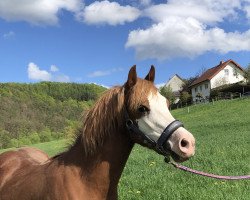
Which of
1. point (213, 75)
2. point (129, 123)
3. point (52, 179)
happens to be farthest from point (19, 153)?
point (213, 75)

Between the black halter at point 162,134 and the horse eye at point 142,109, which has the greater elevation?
the horse eye at point 142,109

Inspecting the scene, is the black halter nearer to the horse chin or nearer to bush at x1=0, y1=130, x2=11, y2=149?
the horse chin

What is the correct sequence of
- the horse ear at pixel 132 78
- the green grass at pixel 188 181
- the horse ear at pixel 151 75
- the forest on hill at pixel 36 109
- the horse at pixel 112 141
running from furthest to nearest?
the forest on hill at pixel 36 109 < the green grass at pixel 188 181 < the horse ear at pixel 151 75 < the horse ear at pixel 132 78 < the horse at pixel 112 141

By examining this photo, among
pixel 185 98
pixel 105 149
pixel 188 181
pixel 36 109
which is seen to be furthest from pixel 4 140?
pixel 105 149

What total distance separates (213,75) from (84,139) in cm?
8985

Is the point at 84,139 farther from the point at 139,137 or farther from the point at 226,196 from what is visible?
the point at 226,196

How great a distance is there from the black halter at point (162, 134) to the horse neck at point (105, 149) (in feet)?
0.36

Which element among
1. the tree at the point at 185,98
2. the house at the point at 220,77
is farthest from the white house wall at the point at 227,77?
the tree at the point at 185,98

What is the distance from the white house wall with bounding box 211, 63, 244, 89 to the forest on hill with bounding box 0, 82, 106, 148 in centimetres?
2532

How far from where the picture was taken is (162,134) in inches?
156

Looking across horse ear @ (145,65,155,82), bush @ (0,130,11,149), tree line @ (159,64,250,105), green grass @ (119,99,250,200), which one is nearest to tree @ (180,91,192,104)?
tree line @ (159,64,250,105)

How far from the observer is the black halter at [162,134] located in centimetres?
392

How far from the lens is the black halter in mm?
3916

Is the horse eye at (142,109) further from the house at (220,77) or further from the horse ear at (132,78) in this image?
the house at (220,77)
